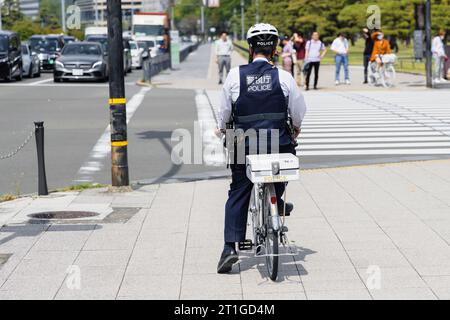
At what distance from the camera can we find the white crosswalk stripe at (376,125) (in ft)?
49.1

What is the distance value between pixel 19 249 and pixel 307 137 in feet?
31.8

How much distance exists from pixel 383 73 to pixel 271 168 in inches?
976

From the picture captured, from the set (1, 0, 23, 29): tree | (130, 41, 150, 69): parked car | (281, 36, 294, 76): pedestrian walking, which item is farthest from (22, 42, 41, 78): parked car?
(1, 0, 23, 29): tree

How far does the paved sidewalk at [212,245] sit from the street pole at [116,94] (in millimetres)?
313

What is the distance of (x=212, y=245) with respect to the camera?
308 inches

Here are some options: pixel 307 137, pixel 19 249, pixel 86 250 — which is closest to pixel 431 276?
pixel 86 250

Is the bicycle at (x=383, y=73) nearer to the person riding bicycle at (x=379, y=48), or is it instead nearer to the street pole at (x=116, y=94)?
the person riding bicycle at (x=379, y=48)

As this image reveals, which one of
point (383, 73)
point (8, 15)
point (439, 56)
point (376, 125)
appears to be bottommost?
point (376, 125)

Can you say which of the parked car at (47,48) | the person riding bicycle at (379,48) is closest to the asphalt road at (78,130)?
the person riding bicycle at (379,48)

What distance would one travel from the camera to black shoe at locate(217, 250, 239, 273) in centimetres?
668

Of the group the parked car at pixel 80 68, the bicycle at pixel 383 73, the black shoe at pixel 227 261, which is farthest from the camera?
the parked car at pixel 80 68

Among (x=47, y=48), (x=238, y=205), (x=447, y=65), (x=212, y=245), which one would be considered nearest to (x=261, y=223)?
(x=238, y=205)

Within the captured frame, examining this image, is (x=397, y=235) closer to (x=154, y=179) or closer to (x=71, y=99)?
(x=154, y=179)

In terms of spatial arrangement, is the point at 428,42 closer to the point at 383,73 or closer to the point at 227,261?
the point at 383,73
